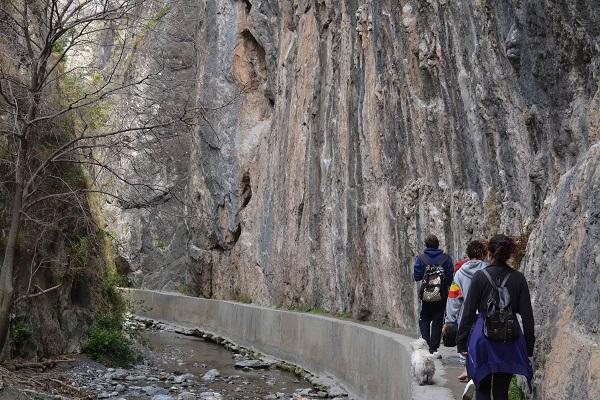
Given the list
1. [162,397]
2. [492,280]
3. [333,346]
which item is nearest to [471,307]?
[492,280]

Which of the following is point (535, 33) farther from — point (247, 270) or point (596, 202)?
point (247, 270)

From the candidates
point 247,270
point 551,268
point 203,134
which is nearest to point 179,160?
point 203,134

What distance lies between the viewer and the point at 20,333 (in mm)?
13438

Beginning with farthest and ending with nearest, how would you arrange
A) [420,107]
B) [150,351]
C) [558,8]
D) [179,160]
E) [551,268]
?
[179,160], [150,351], [420,107], [558,8], [551,268]


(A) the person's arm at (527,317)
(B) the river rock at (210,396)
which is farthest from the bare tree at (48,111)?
(A) the person's arm at (527,317)

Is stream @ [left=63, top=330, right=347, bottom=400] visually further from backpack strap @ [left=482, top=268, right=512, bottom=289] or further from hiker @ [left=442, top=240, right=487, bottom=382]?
backpack strap @ [left=482, top=268, right=512, bottom=289]

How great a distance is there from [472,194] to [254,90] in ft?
55.7

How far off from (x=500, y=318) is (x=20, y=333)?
10.2 metres

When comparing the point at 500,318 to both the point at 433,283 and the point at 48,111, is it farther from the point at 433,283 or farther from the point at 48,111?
the point at 48,111

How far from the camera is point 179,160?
1409 inches

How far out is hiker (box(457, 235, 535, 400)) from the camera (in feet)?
17.0

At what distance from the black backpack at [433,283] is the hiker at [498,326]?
358cm

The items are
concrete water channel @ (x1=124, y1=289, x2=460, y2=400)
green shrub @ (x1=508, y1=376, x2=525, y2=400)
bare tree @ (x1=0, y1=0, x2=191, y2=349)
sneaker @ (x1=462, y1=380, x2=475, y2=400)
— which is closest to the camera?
green shrub @ (x1=508, y1=376, x2=525, y2=400)

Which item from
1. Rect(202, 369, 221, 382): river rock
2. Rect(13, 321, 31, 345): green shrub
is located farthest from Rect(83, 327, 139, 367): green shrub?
Rect(13, 321, 31, 345): green shrub
